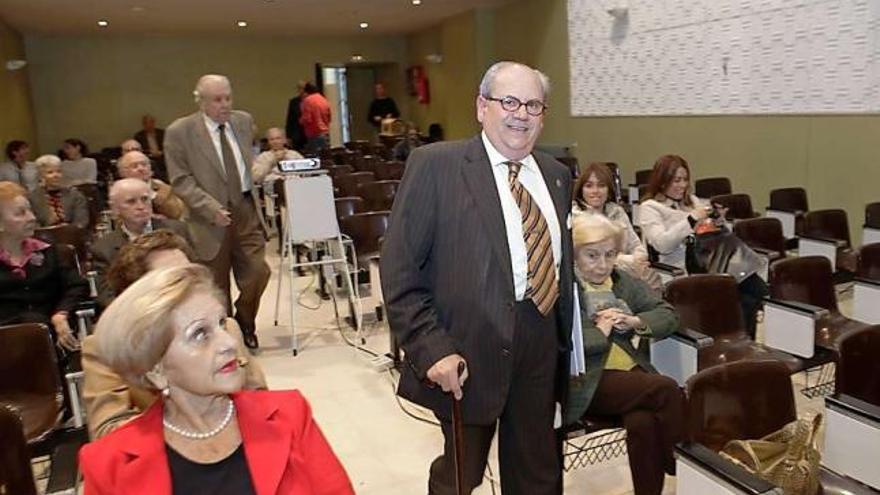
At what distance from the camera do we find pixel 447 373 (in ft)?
5.58

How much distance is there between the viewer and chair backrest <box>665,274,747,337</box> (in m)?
2.95

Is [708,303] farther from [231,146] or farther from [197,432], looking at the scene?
[231,146]

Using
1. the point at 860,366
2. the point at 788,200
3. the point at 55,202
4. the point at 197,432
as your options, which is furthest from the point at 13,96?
the point at 860,366

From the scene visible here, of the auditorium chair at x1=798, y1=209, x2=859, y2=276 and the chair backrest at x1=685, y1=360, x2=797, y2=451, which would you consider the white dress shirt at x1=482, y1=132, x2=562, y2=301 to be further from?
the auditorium chair at x1=798, y1=209, x2=859, y2=276

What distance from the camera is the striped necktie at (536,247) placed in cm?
179

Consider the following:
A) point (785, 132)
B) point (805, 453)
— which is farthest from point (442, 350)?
point (785, 132)

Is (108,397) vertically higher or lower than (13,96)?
lower

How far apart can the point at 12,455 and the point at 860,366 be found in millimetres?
2444

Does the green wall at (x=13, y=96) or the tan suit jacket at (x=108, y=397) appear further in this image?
the green wall at (x=13, y=96)

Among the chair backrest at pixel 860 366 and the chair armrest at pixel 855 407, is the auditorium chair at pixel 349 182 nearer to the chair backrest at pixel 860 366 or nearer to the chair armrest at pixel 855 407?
the chair backrest at pixel 860 366

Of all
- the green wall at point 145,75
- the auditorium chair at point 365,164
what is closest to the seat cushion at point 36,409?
the auditorium chair at point 365,164

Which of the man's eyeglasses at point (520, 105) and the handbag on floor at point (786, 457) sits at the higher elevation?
the man's eyeglasses at point (520, 105)

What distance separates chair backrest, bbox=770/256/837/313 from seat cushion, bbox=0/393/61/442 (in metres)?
2.97

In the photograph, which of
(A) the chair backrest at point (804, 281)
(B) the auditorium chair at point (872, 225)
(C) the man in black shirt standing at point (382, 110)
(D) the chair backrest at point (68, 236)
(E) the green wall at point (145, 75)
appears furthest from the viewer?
(C) the man in black shirt standing at point (382, 110)
